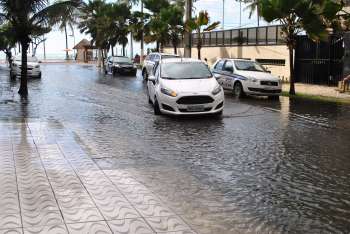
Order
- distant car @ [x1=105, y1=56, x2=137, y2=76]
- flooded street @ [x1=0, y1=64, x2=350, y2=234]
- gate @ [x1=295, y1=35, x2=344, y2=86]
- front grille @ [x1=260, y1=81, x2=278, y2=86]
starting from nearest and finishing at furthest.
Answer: flooded street @ [x1=0, y1=64, x2=350, y2=234] < front grille @ [x1=260, y1=81, x2=278, y2=86] < gate @ [x1=295, y1=35, x2=344, y2=86] < distant car @ [x1=105, y1=56, x2=137, y2=76]

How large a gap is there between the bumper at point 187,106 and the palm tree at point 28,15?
7.26 m

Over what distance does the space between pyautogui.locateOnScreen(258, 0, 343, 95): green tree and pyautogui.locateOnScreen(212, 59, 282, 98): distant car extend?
2.10 metres

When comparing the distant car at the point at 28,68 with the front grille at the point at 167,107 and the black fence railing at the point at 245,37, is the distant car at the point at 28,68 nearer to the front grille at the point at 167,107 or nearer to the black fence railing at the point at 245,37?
the black fence railing at the point at 245,37

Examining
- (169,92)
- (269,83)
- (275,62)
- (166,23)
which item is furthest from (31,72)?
(169,92)

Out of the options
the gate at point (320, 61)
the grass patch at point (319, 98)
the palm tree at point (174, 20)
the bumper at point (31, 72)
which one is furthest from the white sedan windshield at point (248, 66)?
the palm tree at point (174, 20)

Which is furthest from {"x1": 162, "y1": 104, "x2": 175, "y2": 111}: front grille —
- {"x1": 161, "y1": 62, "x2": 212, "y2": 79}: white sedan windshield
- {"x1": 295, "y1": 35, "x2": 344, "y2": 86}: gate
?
{"x1": 295, "y1": 35, "x2": 344, "y2": 86}: gate

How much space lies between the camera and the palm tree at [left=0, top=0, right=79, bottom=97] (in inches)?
764

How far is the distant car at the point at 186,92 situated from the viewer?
46.1 ft

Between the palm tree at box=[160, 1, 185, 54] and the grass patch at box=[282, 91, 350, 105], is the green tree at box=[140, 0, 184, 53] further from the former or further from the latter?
the grass patch at box=[282, 91, 350, 105]

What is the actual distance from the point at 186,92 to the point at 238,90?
7.91 meters

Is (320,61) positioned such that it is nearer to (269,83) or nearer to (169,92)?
(269,83)

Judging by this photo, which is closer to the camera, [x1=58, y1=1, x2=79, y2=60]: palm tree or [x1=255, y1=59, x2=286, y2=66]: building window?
[x1=58, y1=1, x2=79, y2=60]: palm tree

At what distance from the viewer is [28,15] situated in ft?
65.3

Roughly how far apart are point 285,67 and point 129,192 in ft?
86.2
